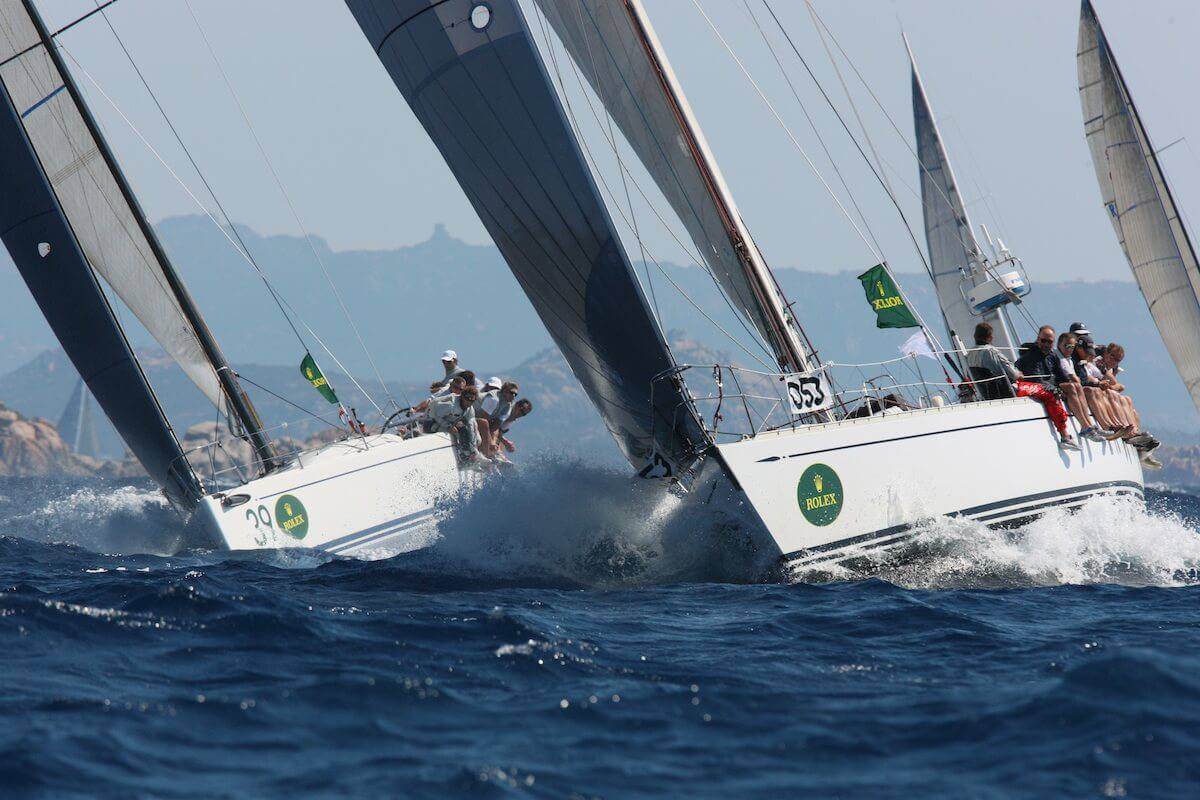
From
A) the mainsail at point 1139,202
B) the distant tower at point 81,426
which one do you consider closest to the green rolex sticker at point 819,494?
the mainsail at point 1139,202

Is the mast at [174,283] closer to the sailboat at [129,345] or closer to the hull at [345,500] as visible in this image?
the sailboat at [129,345]

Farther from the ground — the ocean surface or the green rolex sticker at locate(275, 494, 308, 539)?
the green rolex sticker at locate(275, 494, 308, 539)

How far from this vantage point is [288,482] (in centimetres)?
1217

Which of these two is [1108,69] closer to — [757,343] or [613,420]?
[757,343]

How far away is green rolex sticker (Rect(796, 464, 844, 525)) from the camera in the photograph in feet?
26.9

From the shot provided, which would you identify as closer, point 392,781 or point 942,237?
point 392,781

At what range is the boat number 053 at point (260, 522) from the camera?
11703 millimetres

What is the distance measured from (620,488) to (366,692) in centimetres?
419

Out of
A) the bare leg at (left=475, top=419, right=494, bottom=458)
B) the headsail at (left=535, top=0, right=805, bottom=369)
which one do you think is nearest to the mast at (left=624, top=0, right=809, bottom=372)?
the headsail at (left=535, top=0, right=805, bottom=369)

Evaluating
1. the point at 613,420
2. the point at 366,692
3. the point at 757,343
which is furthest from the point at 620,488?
the point at 366,692

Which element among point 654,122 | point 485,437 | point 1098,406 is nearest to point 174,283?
point 485,437

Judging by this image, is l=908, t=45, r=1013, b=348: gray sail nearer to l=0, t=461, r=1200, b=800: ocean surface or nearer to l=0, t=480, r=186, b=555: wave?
l=0, t=461, r=1200, b=800: ocean surface

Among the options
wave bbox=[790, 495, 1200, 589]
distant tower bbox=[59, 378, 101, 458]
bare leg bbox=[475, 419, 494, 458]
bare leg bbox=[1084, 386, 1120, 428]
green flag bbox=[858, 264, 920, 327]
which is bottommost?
wave bbox=[790, 495, 1200, 589]

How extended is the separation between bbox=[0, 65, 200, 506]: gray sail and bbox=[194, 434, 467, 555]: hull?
0.75 meters
